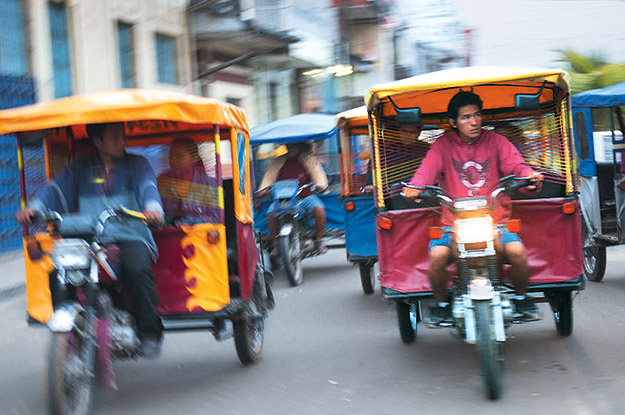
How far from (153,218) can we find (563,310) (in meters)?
3.32

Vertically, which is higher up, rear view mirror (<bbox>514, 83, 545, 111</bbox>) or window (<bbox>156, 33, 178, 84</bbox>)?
window (<bbox>156, 33, 178, 84</bbox>)

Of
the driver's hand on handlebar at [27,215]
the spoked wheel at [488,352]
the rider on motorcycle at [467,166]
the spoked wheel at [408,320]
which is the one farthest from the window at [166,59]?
the spoked wheel at [488,352]

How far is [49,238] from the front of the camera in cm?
551

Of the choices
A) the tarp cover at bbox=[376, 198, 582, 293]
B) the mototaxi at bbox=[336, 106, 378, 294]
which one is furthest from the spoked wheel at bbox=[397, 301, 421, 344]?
the mototaxi at bbox=[336, 106, 378, 294]

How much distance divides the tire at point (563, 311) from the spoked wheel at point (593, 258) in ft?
10.4

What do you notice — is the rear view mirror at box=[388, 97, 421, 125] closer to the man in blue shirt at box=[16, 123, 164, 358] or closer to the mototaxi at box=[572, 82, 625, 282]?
the man in blue shirt at box=[16, 123, 164, 358]

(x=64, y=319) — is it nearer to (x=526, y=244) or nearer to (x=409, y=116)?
(x=409, y=116)

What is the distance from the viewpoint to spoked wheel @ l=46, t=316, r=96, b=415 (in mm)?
4523

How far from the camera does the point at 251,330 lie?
6430mm

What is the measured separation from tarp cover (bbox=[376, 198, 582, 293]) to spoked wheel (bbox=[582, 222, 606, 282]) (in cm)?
379

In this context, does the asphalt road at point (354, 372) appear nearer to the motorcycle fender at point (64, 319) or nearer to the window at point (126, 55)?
the motorcycle fender at point (64, 319)

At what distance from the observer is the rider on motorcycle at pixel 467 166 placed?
583cm

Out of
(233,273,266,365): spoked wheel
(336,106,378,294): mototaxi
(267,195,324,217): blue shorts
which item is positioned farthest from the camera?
(267,195,324,217): blue shorts

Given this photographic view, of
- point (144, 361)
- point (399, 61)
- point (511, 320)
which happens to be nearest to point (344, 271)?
point (144, 361)
